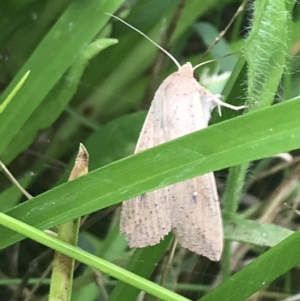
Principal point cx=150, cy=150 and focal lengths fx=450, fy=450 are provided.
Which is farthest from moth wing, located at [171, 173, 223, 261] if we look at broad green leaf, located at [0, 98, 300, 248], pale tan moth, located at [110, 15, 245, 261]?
broad green leaf, located at [0, 98, 300, 248]

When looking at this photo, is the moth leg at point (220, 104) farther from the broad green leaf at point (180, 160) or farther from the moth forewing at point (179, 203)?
the broad green leaf at point (180, 160)

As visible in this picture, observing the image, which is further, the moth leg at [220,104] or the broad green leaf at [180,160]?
the moth leg at [220,104]

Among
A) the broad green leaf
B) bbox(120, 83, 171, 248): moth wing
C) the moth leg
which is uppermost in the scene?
the moth leg

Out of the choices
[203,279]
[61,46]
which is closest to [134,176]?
[61,46]

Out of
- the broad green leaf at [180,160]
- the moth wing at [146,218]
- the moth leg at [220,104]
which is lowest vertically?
the moth wing at [146,218]

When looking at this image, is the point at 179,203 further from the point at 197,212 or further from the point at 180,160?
the point at 180,160

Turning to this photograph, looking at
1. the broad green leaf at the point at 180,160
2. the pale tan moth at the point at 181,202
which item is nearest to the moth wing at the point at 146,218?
the pale tan moth at the point at 181,202

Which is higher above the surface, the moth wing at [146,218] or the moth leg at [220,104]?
the moth leg at [220,104]

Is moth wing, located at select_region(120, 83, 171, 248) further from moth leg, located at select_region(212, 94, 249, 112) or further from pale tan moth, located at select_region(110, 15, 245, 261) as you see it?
moth leg, located at select_region(212, 94, 249, 112)

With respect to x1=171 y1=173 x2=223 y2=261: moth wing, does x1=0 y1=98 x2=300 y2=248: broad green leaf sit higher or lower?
higher
